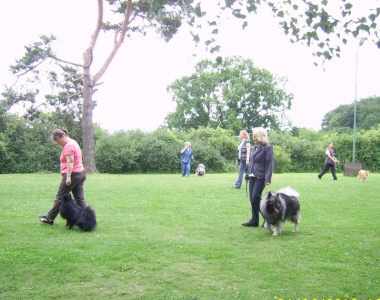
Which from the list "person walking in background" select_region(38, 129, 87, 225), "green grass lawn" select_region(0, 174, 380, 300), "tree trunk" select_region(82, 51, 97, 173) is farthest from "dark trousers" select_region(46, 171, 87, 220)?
"tree trunk" select_region(82, 51, 97, 173)

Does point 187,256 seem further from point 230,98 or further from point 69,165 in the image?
point 230,98

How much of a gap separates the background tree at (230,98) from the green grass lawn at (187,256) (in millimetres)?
47101

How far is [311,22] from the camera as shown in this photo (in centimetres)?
506

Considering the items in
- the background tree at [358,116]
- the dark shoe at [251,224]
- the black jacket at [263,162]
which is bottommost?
the dark shoe at [251,224]

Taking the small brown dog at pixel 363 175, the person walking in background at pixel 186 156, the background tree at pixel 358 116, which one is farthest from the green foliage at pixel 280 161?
the background tree at pixel 358 116

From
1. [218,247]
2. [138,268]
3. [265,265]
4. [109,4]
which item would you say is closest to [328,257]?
[265,265]

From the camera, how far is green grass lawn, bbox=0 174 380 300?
4.31 metres

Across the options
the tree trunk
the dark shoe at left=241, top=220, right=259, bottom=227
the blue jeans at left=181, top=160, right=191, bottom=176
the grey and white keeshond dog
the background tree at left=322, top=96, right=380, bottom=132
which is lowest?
the dark shoe at left=241, top=220, right=259, bottom=227

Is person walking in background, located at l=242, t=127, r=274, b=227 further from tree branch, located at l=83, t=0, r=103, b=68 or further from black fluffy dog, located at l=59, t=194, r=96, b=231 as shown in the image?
tree branch, located at l=83, t=0, r=103, b=68

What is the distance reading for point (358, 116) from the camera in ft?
228

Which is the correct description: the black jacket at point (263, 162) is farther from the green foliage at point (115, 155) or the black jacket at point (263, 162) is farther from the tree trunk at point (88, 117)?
the green foliage at point (115, 155)

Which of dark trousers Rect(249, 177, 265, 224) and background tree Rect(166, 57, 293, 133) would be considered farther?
background tree Rect(166, 57, 293, 133)

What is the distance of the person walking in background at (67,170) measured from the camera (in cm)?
722

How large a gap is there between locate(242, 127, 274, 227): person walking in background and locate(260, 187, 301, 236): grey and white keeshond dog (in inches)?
18.3
